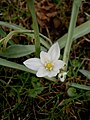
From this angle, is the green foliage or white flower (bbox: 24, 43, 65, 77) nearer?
white flower (bbox: 24, 43, 65, 77)

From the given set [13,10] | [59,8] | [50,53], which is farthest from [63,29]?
[50,53]

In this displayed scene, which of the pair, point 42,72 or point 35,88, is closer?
point 42,72

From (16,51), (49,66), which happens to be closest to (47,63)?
(49,66)

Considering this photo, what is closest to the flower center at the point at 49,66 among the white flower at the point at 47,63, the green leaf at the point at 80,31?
the white flower at the point at 47,63

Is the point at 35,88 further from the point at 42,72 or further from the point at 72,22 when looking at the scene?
the point at 72,22

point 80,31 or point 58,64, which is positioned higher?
point 80,31

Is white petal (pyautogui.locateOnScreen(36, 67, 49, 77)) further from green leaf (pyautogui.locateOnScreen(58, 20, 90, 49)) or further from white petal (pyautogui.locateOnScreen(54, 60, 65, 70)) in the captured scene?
green leaf (pyautogui.locateOnScreen(58, 20, 90, 49))

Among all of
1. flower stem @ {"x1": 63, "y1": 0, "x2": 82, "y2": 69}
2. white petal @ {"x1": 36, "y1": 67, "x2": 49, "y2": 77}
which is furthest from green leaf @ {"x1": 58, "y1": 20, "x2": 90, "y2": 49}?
white petal @ {"x1": 36, "y1": 67, "x2": 49, "y2": 77}
